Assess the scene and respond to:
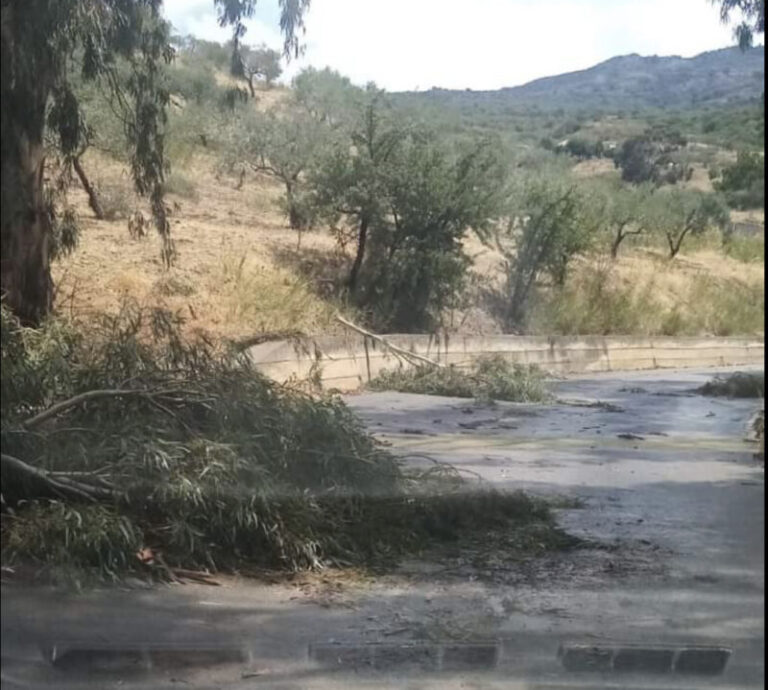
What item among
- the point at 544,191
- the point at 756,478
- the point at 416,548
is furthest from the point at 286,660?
the point at 544,191

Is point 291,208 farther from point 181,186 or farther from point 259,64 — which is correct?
point 259,64

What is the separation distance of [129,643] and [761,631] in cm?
344

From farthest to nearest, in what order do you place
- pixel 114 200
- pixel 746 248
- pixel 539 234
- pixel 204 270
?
pixel 114 200 → pixel 539 234 → pixel 204 270 → pixel 746 248

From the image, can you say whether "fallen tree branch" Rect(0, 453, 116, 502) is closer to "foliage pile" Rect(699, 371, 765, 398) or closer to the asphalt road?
the asphalt road

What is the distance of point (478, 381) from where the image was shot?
1349 cm

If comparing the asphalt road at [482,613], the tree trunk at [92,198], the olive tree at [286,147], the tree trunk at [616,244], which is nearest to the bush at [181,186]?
the olive tree at [286,147]

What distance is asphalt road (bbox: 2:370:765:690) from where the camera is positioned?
6201 millimetres

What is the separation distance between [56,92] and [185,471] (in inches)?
187

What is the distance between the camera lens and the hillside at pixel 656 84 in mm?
10617

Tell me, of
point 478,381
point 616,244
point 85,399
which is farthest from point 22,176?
point 616,244

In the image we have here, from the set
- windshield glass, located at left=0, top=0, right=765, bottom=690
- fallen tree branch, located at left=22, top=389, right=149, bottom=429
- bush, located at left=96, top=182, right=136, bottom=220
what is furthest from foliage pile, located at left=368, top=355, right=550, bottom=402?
fallen tree branch, located at left=22, top=389, right=149, bottom=429

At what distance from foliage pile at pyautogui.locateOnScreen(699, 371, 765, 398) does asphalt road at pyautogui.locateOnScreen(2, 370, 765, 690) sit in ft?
3.99

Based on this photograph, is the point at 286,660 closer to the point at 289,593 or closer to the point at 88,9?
the point at 289,593

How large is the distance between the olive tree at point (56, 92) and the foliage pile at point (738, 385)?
518 centimetres
